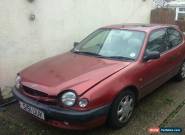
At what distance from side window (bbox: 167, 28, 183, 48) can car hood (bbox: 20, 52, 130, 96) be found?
5.54ft

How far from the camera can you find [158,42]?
5047mm

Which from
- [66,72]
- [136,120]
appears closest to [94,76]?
[66,72]

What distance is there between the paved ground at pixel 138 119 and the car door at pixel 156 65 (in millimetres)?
360

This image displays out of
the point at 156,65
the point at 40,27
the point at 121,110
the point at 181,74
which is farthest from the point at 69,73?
the point at 181,74

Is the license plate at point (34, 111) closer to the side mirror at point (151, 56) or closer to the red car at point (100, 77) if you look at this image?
the red car at point (100, 77)

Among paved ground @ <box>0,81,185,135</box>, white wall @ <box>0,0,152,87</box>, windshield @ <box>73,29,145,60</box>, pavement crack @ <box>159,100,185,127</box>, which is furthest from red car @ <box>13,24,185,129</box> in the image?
white wall @ <box>0,0,152,87</box>

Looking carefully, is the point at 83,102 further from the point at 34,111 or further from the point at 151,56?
the point at 151,56

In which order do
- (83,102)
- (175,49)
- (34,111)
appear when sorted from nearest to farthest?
(83,102), (34,111), (175,49)

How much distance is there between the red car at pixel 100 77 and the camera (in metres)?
3.52

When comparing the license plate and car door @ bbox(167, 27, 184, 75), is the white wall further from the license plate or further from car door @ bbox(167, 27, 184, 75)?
car door @ bbox(167, 27, 184, 75)

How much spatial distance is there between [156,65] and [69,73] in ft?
5.47

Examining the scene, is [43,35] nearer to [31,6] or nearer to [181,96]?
[31,6]

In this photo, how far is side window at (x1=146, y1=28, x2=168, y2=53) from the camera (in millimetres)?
4789

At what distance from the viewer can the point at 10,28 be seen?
206 inches
